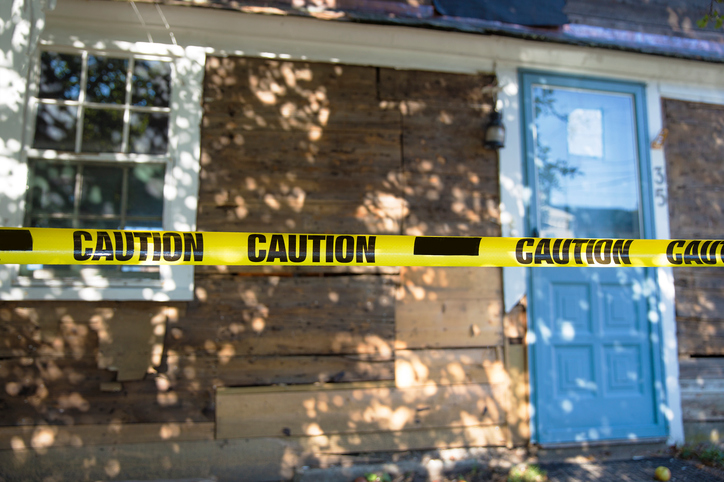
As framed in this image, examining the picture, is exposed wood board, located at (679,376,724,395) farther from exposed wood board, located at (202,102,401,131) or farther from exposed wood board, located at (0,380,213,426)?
exposed wood board, located at (0,380,213,426)

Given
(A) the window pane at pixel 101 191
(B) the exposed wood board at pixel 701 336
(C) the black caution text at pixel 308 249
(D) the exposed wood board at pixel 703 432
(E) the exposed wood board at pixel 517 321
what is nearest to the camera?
(C) the black caution text at pixel 308 249

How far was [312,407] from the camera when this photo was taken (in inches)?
138

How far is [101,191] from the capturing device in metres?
3.55

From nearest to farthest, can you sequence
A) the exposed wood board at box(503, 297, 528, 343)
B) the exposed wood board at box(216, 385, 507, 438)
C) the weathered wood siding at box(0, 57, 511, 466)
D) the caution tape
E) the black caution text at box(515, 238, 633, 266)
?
the caution tape
the black caution text at box(515, 238, 633, 266)
the weathered wood siding at box(0, 57, 511, 466)
the exposed wood board at box(216, 385, 507, 438)
the exposed wood board at box(503, 297, 528, 343)

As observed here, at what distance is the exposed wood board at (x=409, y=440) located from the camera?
3496 millimetres

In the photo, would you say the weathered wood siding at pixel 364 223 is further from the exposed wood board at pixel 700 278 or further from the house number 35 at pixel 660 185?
the exposed wood board at pixel 700 278

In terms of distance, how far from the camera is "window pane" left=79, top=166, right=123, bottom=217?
3523 mm

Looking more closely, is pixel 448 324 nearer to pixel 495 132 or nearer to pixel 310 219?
pixel 310 219

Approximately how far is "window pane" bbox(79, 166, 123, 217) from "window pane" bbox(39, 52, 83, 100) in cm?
69

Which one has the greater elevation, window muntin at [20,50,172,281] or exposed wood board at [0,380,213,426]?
window muntin at [20,50,172,281]

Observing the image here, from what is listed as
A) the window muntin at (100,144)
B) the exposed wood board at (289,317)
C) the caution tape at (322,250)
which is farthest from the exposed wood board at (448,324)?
the window muntin at (100,144)

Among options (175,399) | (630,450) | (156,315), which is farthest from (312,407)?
(630,450)

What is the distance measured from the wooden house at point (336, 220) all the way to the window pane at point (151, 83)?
0.05 m

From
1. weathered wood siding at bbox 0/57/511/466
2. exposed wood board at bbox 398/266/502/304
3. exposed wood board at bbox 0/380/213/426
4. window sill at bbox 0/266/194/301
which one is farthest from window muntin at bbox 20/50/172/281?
exposed wood board at bbox 398/266/502/304
